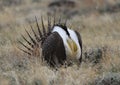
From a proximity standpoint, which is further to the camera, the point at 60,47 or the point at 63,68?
the point at 60,47

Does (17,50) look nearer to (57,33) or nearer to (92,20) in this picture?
(57,33)

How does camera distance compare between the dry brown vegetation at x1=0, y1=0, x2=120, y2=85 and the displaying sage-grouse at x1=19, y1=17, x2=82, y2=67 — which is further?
the displaying sage-grouse at x1=19, y1=17, x2=82, y2=67

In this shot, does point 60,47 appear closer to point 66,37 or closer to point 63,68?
point 66,37

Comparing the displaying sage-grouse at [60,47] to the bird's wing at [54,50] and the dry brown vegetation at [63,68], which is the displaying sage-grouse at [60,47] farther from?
the dry brown vegetation at [63,68]

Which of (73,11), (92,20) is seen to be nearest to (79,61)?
(92,20)

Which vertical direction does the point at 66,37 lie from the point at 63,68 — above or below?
above

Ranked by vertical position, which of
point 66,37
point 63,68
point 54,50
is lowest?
point 63,68

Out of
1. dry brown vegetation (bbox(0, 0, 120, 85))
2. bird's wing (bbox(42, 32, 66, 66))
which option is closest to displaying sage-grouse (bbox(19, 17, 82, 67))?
bird's wing (bbox(42, 32, 66, 66))

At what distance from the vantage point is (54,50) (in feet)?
24.0

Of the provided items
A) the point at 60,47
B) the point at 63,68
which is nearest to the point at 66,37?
the point at 60,47

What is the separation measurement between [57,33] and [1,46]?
2.21 m

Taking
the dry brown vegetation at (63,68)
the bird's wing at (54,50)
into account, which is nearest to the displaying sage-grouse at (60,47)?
the bird's wing at (54,50)

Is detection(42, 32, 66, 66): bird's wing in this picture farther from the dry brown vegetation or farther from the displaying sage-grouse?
the dry brown vegetation

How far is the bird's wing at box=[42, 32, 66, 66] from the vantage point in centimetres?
728
